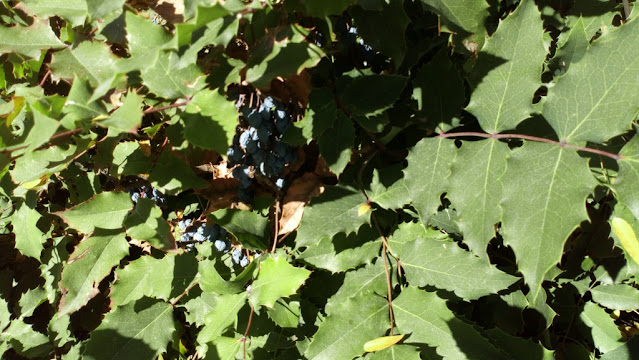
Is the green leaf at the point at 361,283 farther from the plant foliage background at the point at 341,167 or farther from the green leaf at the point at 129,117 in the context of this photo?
the green leaf at the point at 129,117

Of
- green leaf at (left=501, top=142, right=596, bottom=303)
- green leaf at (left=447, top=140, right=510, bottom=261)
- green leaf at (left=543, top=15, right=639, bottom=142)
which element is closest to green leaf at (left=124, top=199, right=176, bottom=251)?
green leaf at (left=447, top=140, right=510, bottom=261)

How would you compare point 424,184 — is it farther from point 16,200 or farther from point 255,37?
point 16,200

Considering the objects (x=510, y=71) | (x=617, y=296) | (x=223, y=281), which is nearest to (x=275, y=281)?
(x=223, y=281)

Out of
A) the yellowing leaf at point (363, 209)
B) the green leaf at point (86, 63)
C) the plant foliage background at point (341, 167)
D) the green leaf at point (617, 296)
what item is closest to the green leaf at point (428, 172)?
the plant foliage background at point (341, 167)

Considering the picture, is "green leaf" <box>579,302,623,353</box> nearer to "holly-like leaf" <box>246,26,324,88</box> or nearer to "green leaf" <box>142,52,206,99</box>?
"holly-like leaf" <box>246,26,324,88</box>

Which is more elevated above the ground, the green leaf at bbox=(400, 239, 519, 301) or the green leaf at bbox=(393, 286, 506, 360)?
the green leaf at bbox=(400, 239, 519, 301)

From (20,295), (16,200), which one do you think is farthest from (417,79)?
(20,295)

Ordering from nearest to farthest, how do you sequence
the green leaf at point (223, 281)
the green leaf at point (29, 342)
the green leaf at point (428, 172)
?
the green leaf at point (428, 172) → the green leaf at point (223, 281) → the green leaf at point (29, 342)

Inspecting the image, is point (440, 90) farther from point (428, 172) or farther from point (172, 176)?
point (172, 176)
